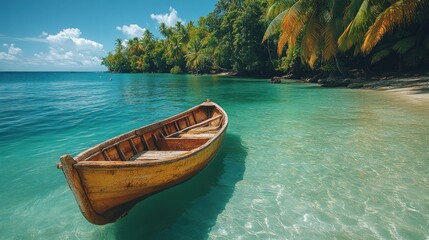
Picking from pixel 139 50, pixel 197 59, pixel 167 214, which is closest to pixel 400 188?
pixel 167 214

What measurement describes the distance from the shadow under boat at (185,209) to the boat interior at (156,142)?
0.87 m

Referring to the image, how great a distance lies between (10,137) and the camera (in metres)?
10.5

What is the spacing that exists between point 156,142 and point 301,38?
24.9 m

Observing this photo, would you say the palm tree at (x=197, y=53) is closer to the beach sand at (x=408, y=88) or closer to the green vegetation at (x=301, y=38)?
the green vegetation at (x=301, y=38)

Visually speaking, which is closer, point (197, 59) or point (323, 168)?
point (323, 168)

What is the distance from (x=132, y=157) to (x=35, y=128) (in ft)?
30.7

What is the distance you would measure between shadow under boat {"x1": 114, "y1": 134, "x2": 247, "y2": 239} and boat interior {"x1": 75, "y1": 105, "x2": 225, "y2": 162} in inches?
34.4

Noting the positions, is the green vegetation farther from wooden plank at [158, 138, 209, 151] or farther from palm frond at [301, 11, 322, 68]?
wooden plank at [158, 138, 209, 151]

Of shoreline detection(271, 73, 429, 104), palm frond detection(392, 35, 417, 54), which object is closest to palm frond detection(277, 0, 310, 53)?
shoreline detection(271, 73, 429, 104)

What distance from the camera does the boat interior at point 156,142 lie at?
4.93 meters

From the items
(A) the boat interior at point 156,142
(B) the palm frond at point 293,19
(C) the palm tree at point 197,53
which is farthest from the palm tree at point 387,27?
(C) the palm tree at point 197,53

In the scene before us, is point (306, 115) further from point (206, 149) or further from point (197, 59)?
point (197, 59)

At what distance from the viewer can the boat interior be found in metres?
4.93

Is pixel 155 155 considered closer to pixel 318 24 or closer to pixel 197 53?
pixel 318 24
